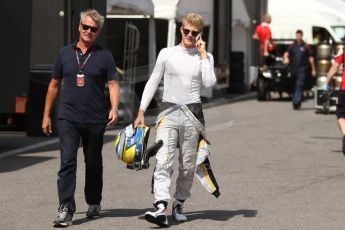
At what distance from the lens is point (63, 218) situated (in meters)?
8.95

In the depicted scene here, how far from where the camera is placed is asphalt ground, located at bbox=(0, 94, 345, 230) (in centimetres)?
939

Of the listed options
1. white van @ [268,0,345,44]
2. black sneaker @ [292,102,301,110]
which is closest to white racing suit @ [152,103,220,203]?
black sneaker @ [292,102,301,110]

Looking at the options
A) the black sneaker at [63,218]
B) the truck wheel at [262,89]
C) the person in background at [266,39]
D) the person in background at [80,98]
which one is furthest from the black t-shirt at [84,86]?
the person in background at [266,39]

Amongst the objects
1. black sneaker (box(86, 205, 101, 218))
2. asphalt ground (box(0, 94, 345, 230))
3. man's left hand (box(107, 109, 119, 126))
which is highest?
man's left hand (box(107, 109, 119, 126))

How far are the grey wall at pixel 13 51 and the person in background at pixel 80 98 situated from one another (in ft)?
20.6

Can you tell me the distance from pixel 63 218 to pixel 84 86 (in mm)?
1088

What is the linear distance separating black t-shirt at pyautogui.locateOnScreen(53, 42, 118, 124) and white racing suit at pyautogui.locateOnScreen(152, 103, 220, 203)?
546 mm

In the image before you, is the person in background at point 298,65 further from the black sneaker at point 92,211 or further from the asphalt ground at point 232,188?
the black sneaker at point 92,211

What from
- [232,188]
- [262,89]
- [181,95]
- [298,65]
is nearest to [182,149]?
[181,95]

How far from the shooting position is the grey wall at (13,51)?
1537 cm

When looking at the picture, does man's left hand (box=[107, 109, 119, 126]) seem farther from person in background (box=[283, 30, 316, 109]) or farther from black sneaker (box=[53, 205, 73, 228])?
person in background (box=[283, 30, 316, 109])

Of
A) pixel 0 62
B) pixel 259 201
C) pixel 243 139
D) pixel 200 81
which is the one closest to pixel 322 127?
pixel 243 139

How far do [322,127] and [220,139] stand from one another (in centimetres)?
340

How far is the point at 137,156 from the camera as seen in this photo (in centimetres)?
905
